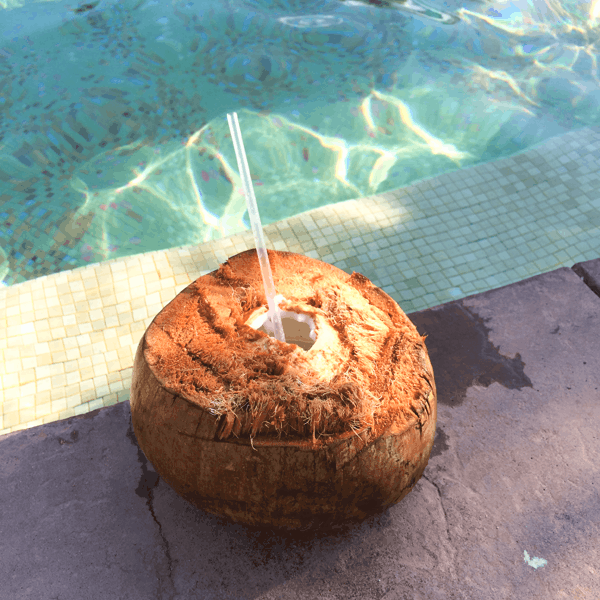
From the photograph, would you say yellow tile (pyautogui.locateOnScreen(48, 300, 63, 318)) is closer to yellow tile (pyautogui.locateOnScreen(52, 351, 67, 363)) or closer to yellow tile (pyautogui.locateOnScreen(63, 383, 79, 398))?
yellow tile (pyautogui.locateOnScreen(52, 351, 67, 363))

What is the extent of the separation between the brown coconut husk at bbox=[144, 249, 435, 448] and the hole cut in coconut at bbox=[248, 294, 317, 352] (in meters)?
0.02

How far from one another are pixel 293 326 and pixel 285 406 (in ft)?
1.12

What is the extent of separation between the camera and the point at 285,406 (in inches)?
43.6

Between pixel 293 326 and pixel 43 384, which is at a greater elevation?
pixel 293 326

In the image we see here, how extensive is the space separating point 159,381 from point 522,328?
51.7 inches

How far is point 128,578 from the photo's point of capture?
53.7 inches

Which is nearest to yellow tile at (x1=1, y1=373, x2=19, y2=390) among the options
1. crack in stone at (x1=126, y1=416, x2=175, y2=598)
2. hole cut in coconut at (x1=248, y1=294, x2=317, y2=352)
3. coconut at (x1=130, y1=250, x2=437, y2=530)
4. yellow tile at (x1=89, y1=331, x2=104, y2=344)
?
yellow tile at (x1=89, y1=331, x2=104, y2=344)

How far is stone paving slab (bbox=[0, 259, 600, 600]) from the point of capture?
53.3 inches

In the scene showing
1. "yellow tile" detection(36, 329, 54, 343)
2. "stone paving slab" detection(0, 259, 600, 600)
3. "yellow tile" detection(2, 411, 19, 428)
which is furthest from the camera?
"yellow tile" detection(36, 329, 54, 343)

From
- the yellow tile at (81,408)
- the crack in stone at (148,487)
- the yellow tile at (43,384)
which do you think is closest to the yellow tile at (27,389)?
the yellow tile at (43,384)

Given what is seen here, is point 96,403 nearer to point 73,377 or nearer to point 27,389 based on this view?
point 73,377

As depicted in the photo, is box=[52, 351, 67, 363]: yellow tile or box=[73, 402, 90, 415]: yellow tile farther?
box=[52, 351, 67, 363]: yellow tile

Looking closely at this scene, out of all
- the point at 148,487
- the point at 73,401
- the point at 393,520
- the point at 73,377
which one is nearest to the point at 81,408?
the point at 73,401

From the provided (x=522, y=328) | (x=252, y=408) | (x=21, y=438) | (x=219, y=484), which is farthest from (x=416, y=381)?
(x=21, y=438)
